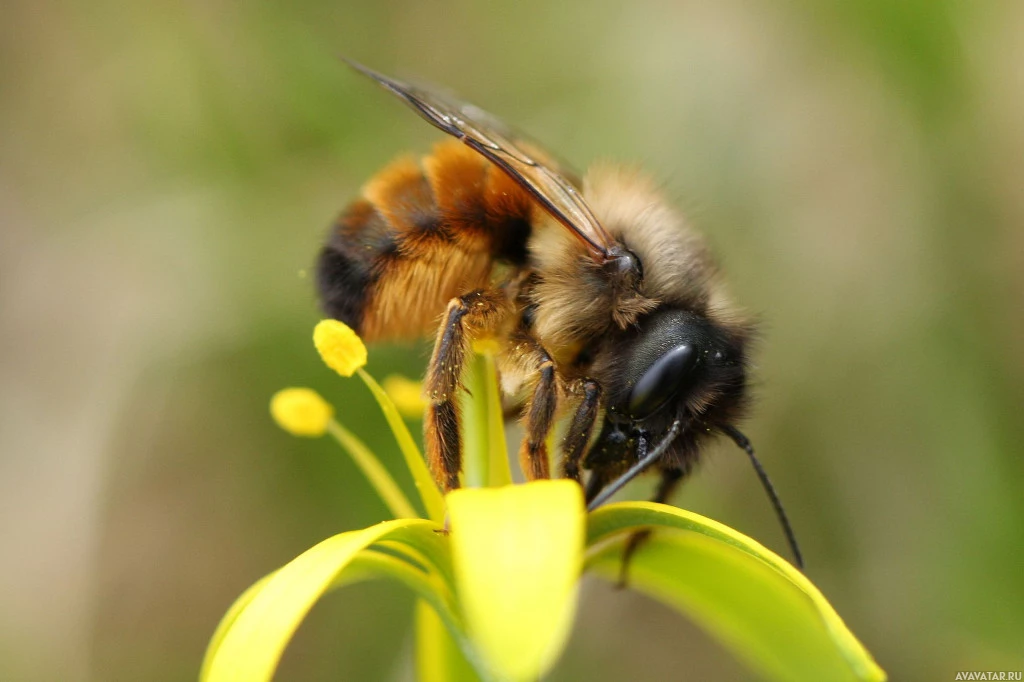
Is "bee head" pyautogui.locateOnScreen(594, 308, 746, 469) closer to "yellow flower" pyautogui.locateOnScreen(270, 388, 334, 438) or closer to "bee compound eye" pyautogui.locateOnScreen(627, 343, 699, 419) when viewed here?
"bee compound eye" pyautogui.locateOnScreen(627, 343, 699, 419)

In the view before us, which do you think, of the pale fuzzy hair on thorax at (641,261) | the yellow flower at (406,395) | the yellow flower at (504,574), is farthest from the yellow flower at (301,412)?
the pale fuzzy hair on thorax at (641,261)

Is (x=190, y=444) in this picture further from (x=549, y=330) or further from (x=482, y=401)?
(x=549, y=330)

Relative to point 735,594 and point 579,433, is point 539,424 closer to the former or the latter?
point 579,433

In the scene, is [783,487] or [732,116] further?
[732,116]

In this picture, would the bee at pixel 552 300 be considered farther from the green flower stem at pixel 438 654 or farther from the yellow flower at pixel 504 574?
the green flower stem at pixel 438 654

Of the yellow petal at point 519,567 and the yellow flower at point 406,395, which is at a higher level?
the yellow petal at point 519,567

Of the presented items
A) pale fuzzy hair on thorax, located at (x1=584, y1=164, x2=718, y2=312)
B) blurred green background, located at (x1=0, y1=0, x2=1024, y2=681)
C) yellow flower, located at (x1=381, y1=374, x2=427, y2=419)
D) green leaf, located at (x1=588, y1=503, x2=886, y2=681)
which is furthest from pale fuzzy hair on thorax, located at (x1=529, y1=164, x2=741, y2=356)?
blurred green background, located at (x1=0, y1=0, x2=1024, y2=681)

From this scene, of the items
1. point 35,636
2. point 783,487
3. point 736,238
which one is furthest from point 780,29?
point 35,636
